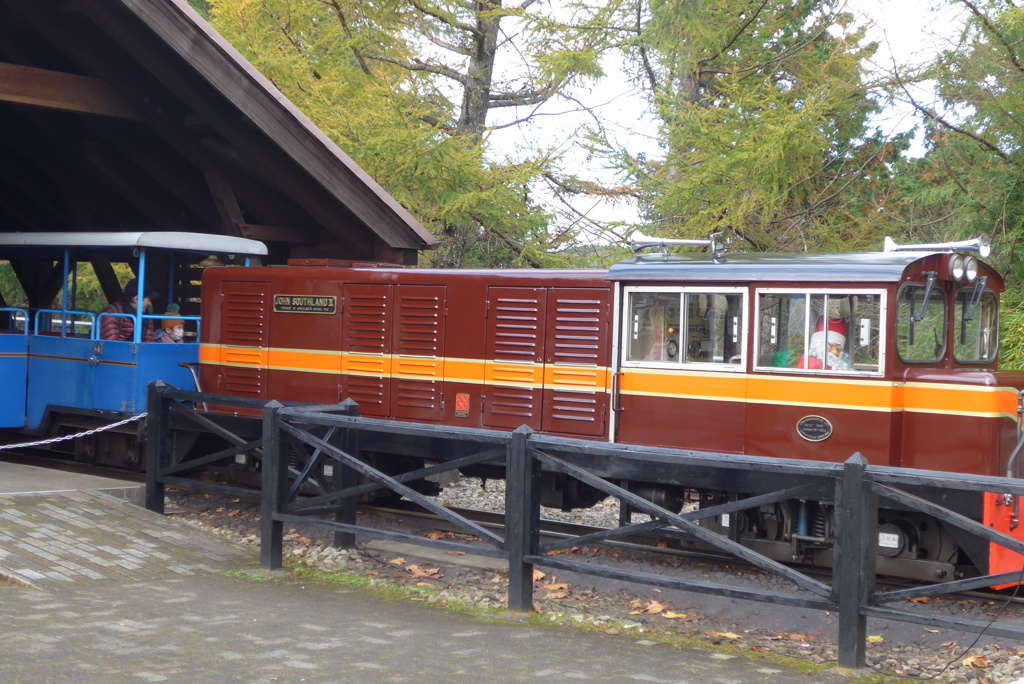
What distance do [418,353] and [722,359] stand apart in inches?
133

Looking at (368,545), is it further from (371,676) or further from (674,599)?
(371,676)

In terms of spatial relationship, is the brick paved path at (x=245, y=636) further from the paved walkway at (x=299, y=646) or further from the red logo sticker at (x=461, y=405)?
the red logo sticker at (x=461, y=405)

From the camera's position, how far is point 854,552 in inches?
214

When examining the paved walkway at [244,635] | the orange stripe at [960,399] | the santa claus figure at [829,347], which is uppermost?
the santa claus figure at [829,347]

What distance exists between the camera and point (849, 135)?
15805mm

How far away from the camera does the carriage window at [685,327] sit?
27.5 feet

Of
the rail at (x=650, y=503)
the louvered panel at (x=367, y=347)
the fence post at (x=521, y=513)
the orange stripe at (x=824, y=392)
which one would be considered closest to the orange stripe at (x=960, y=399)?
the orange stripe at (x=824, y=392)

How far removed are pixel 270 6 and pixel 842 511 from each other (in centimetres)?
1412

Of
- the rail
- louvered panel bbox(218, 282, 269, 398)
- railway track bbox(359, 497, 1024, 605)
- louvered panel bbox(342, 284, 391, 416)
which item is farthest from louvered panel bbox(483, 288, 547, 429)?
louvered panel bbox(218, 282, 269, 398)

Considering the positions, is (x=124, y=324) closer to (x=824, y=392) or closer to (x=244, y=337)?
(x=244, y=337)

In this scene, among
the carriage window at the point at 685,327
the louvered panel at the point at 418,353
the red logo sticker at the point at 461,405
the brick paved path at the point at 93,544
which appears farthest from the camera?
the louvered panel at the point at 418,353

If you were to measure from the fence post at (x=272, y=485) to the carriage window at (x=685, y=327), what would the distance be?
3.10 m

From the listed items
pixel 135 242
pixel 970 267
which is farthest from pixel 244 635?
pixel 135 242

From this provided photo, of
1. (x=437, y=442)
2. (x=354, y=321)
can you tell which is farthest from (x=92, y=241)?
(x=437, y=442)
